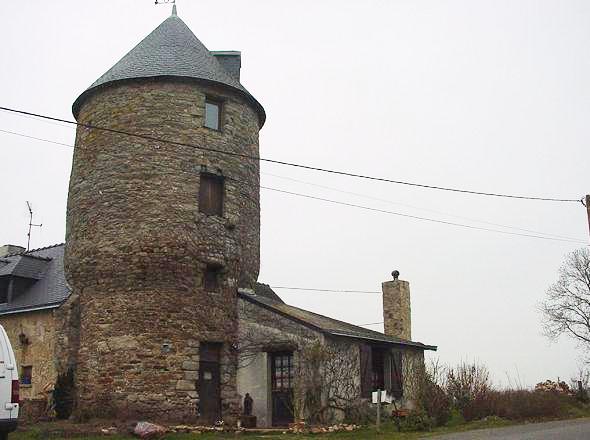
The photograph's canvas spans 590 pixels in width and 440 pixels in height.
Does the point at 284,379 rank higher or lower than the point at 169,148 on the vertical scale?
lower

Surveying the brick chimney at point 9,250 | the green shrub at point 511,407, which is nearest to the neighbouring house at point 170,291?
the green shrub at point 511,407

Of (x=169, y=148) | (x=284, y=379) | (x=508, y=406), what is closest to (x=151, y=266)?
(x=169, y=148)

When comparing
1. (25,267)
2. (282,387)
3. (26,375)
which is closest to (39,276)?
(25,267)

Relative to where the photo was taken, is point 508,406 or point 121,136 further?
point 121,136

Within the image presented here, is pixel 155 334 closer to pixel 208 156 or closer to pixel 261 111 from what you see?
pixel 208 156

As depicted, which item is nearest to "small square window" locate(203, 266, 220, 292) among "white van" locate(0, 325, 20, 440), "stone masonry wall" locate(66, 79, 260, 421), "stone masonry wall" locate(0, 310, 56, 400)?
"stone masonry wall" locate(66, 79, 260, 421)

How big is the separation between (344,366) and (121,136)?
8.93 meters

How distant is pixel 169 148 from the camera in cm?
1998

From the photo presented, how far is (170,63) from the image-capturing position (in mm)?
21031

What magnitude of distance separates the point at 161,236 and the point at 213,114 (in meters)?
4.15

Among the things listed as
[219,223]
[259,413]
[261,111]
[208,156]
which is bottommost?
[259,413]

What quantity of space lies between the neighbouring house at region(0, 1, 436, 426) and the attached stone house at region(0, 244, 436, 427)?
0.04m

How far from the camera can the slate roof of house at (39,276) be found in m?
20.9

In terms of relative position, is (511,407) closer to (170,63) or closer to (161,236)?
(161,236)
